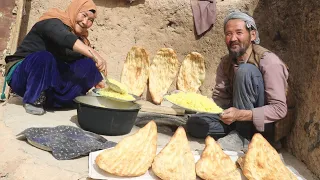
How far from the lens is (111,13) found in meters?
5.50

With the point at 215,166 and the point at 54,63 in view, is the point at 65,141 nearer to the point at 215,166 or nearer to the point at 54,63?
the point at 54,63

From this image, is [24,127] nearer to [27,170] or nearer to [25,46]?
[27,170]

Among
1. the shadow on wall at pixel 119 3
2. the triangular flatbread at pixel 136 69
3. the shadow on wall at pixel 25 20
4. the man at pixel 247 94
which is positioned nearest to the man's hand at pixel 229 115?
the man at pixel 247 94

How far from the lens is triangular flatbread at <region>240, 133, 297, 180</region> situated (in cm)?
253

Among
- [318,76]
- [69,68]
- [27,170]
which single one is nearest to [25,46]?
[69,68]

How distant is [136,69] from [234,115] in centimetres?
239

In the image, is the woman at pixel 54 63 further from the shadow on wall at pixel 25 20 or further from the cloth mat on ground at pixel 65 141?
the shadow on wall at pixel 25 20

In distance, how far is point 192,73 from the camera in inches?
210

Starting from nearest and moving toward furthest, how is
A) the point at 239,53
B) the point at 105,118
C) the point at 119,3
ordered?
1. the point at 105,118
2. the point at 239,53
3. the point at 119,3

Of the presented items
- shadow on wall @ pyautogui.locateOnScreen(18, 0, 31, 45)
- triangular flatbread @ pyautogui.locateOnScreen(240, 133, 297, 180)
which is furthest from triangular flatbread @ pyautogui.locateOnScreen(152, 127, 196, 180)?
shadow on wall @ pyautogui.locateOnScreen(18, 0, 31, 45)

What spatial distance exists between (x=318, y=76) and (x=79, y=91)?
7.81ft

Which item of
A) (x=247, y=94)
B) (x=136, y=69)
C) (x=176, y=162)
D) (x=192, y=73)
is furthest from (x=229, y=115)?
(x=136, y=69)

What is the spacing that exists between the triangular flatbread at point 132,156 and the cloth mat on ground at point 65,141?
0.32 m

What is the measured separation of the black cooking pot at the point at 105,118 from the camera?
10.7 feet
